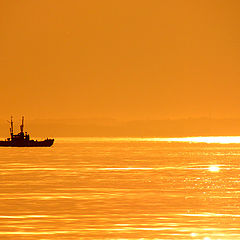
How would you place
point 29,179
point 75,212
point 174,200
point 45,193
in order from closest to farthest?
point 75,212
point 174,200
point 45,193
point 29,179

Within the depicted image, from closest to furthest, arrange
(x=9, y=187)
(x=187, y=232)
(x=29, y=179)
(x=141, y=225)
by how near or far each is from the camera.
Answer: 1. (x=187, y=232)
2. (x=141, y=225)
3. (x=9, y=187)
4. (x=29, y=179)

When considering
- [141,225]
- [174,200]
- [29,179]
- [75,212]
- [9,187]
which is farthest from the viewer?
[29,179]

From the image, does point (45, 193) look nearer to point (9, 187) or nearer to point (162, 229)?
point (9, 187)

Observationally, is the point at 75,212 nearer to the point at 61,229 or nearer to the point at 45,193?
the point at 61,229

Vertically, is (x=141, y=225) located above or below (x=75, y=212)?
below

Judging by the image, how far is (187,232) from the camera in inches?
1623

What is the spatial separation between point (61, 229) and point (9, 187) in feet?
100

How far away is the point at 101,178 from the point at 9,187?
59.3ft

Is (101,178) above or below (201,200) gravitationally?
above

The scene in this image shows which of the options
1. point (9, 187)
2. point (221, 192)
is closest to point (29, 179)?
point (9, 187)

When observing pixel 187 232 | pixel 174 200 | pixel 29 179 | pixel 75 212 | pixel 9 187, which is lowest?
pixel 187 232

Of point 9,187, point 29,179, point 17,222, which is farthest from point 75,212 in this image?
point 29,179

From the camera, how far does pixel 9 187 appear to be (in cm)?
7250

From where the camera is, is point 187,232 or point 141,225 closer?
point 187,232
